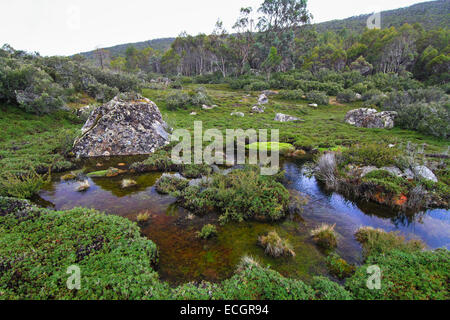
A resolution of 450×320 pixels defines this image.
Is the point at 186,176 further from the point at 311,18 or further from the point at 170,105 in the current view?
the point at 311,18

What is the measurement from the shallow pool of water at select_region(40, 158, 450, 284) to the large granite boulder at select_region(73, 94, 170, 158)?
5281mm

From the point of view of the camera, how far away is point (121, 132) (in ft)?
61.8

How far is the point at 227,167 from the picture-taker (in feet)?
50.3

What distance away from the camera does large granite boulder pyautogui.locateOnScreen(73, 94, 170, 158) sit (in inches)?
696

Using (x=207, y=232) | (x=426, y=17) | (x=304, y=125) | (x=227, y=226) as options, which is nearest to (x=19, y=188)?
(x=207, y=232)

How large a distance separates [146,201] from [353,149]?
13.6m

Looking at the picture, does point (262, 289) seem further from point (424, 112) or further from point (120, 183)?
point (424, 112)

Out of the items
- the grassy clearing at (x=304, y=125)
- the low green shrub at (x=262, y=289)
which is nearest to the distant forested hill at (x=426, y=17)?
the grassy clearing at (x=304, y=125)

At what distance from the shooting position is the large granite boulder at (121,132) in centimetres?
1767

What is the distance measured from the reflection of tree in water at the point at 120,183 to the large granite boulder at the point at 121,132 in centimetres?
508

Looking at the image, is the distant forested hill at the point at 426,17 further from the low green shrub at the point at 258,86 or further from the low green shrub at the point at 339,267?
the low green shrub at the point at 339,267

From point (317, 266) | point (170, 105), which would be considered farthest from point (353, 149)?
point (170, 105)
